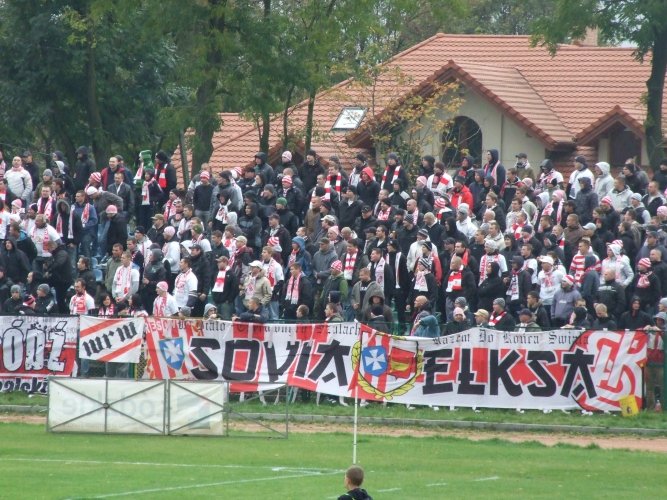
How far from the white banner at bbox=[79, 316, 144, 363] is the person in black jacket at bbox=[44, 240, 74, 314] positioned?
118 inches

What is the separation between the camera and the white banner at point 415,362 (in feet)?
86.4

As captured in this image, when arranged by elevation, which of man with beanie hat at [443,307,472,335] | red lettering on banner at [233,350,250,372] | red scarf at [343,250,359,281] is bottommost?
red lettering on banner at [233,350,250,372]

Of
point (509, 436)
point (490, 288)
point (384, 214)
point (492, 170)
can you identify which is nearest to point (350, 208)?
point (384, 214)

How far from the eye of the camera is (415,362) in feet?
89.4

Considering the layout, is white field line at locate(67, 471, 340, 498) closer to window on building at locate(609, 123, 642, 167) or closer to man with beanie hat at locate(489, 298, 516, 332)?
man with beanie hat at locate(489, 298, 516, 332)

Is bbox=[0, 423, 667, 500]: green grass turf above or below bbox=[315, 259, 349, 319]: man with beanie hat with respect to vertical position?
below

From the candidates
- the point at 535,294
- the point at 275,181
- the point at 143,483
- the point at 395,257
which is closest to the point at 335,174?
the point at 275,181

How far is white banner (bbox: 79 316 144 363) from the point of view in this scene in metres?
28.5

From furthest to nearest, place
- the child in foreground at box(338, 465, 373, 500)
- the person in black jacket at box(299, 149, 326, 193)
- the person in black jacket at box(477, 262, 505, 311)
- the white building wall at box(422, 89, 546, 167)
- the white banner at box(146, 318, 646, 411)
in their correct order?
the white building wall at box(422, 89, 546, 167), the person in black jacket at box(299, 149, 326, 193), the person in black jacket at box(477, 262, 505, 311), the white banner at box(146, 318, 646, 411), the child in foreground at box(338, 465, 373, 500)

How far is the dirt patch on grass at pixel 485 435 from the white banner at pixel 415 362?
3.46ft

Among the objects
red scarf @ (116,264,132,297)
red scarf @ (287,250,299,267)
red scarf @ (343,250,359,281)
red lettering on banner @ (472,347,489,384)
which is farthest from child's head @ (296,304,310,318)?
red scarf @ (116,264,132,297)

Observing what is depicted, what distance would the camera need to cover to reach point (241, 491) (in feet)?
60.5

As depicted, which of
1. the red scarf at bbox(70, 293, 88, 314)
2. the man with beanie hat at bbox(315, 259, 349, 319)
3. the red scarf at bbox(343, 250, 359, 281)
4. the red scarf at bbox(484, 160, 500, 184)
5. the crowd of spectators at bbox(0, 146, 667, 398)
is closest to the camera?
the crowd of spectators at bbox(0, 146, 667, 398)

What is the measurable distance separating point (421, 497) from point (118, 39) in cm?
3057
